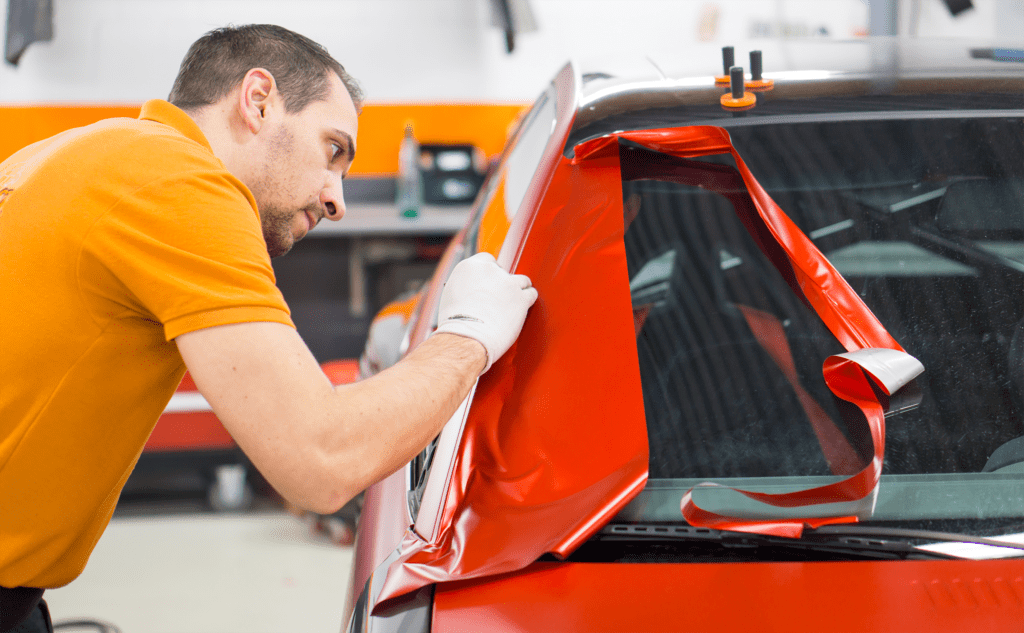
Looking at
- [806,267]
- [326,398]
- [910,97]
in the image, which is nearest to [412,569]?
[326,398]

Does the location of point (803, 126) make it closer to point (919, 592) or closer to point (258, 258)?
point (919, 592)

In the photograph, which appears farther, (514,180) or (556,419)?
(514,180)

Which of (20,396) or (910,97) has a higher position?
(910,97)

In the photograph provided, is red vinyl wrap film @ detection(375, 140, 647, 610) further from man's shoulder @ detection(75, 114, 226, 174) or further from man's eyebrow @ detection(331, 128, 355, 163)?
man's shoulder @ detection(75, 114, 226, 174)

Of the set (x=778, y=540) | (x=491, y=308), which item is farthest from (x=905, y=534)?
(x=491, y=308)

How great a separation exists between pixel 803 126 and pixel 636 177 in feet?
0.75

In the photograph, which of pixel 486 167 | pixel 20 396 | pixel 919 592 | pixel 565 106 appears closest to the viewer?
pixel 919 592

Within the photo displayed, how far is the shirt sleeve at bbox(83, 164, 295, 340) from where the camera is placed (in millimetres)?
728

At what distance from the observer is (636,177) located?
0.99 metres

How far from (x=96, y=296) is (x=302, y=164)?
0.31m

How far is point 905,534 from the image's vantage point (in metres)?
0.80

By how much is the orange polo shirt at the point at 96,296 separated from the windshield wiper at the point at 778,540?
434 millimetres

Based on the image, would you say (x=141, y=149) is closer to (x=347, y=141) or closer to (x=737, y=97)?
(x=347, y=141)

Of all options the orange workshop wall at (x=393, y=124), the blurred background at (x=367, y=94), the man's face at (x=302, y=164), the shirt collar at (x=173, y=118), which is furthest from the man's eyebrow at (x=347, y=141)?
the orange workshop wall at (x=393, y=124)
